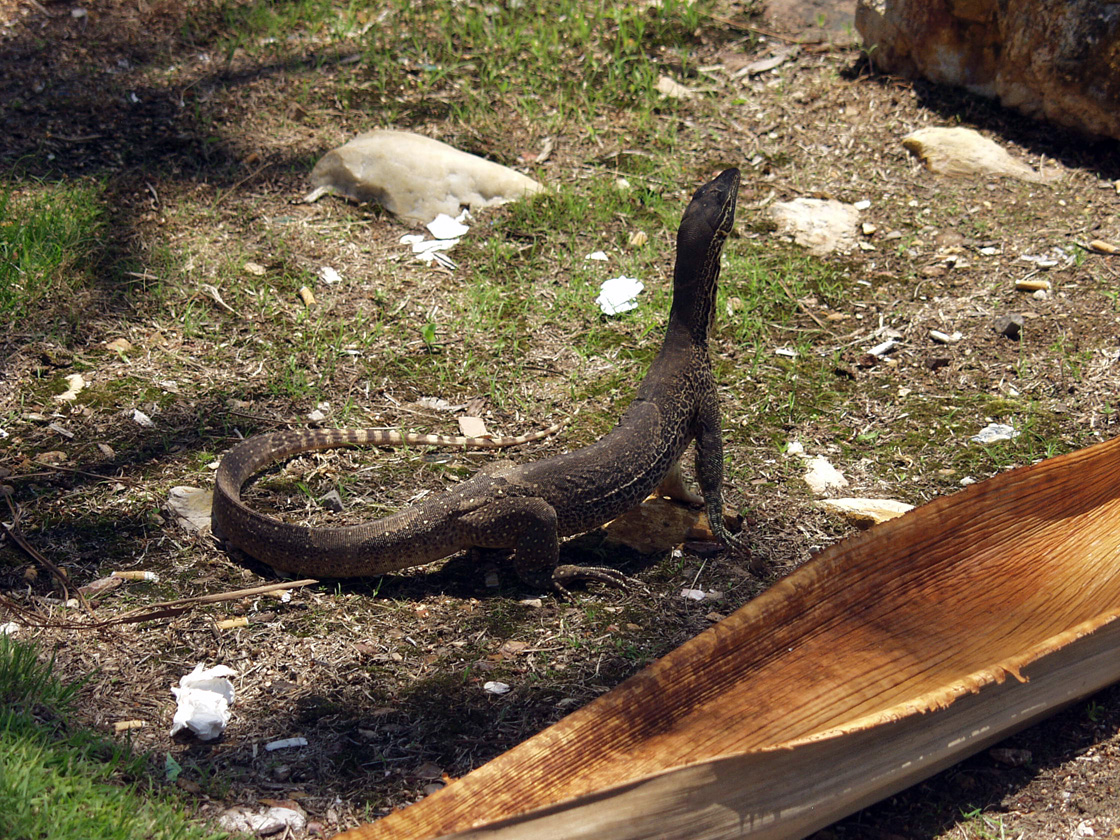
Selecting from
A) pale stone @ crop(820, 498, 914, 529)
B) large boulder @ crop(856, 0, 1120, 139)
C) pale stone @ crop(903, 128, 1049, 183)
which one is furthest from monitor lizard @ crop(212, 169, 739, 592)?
large boulder @ crop(856, 0, 1120, 139)

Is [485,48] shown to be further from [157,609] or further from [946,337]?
[157,609]

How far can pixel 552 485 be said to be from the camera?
159 inches

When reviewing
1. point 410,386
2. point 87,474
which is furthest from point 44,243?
point 410,386

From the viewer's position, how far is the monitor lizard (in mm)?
3908

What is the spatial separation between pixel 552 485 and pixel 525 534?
235 mm

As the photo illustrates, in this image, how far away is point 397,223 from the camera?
254 inches

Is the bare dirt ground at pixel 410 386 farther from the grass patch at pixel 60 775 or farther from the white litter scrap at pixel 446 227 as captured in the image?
the white litter scrap at pixel 446 227

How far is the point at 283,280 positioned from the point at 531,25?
3792mm

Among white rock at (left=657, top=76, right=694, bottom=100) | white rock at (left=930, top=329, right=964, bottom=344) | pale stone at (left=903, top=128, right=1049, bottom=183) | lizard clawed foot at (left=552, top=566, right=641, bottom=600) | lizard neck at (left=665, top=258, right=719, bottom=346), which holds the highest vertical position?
pale stone at (left=903, top=128, right=1049, bottom=183)

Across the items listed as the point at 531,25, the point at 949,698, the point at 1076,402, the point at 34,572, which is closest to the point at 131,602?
the point at 34,572

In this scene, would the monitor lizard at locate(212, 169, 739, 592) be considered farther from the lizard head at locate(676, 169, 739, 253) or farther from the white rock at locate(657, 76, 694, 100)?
the white rock at locate(657, 76, 694, 100)

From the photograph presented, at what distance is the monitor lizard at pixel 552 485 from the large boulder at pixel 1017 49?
3.58 meters

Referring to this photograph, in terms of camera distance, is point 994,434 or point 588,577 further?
point 994,434

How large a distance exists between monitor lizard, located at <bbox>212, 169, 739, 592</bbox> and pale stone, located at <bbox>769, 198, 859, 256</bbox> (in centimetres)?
193
